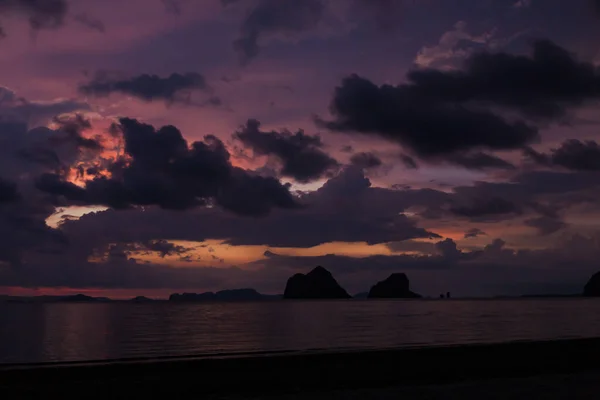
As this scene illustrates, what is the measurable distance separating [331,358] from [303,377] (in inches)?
224

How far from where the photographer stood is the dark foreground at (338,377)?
1975cm

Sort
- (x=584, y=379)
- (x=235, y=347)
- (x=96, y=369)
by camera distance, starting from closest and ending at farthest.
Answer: (x=584, y=379)
(x=96, y=369)
(x=235, y=347)

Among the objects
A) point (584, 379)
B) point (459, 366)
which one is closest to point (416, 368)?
point (459, 366)

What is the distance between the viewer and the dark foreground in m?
19.8

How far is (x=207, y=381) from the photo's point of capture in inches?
874

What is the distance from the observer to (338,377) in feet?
77.6

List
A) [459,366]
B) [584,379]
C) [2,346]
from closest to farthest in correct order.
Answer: [584,379], [459,366], [2,346]

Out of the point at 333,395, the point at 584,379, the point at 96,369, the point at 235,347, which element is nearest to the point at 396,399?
the point at 333,395

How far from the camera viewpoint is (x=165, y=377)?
22906 millimetres

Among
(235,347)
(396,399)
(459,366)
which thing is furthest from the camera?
(235,347)

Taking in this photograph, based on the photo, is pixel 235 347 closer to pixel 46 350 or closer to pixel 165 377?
pixel 46 350

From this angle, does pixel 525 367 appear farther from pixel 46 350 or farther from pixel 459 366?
pixel 46 350

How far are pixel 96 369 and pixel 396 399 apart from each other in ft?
45.6

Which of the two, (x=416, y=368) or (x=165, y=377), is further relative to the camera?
(x=416, y=368)
